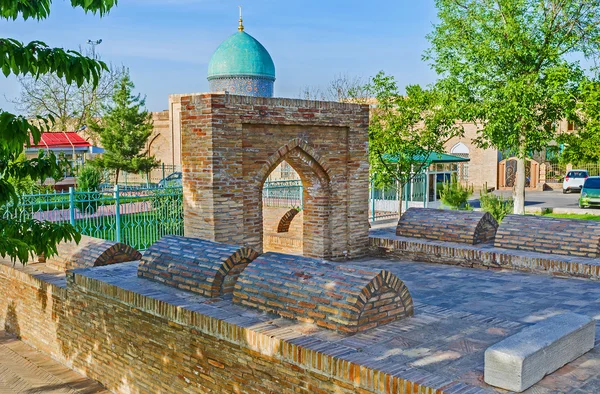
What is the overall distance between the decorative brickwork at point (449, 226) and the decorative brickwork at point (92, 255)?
434cm

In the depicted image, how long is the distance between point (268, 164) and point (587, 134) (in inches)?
378

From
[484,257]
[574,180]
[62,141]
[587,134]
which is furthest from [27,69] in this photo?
[574,180]

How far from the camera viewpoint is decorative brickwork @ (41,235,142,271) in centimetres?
704

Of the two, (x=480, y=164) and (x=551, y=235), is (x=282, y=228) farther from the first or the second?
(x=480, y=164)

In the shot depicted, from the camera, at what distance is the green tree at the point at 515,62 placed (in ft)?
46.6

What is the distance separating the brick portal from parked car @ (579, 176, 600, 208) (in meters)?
14.8

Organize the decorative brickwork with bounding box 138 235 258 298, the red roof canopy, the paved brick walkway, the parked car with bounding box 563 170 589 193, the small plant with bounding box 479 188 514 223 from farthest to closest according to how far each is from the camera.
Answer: the parked car with bounding box 563 170 589 193 → the red roof canopy → the small plant with bounding box 479 188 514 223 → the paved brick walkway → the decorative brickwork with bounding box 138 235 258 298

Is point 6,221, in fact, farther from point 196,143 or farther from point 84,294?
point 196,143

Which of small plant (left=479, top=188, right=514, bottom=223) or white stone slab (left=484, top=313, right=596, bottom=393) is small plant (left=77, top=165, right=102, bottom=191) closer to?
small plant (left=479, top=188, right=514, bottom=223)

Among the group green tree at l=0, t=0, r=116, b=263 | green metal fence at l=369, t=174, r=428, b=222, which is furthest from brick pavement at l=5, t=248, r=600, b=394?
green metal fence at l=369, t=174, r=428, b=222

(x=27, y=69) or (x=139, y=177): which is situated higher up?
(x=27, y=69)

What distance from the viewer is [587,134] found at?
14.5 m

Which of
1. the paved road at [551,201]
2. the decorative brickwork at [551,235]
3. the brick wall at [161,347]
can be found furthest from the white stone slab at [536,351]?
the paved road at [551,201]

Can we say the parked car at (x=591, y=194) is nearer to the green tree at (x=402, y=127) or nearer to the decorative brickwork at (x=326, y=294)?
the green tree at (x=402, y=127)
